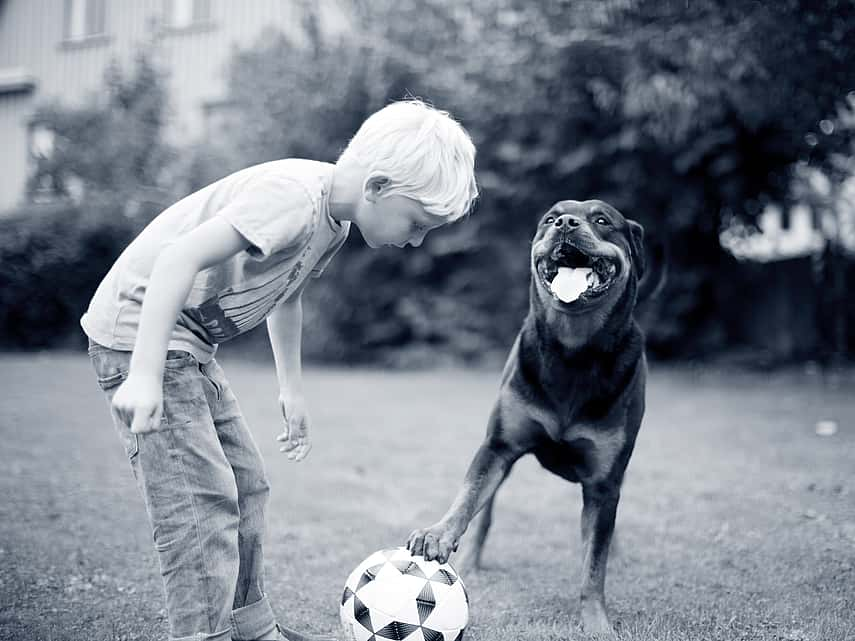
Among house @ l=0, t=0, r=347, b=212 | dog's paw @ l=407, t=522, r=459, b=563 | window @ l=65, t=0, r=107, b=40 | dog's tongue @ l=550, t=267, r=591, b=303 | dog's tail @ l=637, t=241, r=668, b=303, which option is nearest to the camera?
dog's paw @ l=407, t=522, r=459, b=563

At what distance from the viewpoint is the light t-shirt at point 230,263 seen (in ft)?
6.89

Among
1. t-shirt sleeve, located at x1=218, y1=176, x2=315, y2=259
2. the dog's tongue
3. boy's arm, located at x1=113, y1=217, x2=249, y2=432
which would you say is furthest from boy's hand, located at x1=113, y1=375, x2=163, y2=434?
the dog's tongue

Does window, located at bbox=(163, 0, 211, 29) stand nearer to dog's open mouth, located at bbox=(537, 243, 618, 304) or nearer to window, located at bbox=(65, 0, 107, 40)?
window, located at bbox=(65, 0, 107, 40)

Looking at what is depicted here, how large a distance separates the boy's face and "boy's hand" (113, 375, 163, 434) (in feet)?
2.36

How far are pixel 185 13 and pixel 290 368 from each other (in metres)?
16.1

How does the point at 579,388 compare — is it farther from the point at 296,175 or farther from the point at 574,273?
the point at 296,175

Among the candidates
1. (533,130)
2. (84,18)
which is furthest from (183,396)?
(84,18)

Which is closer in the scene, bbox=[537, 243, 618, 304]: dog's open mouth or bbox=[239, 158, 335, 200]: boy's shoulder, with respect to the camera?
bbox=[239, 158, 335, 200]: boy's shoulder

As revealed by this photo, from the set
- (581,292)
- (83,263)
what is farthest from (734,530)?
(83,263)

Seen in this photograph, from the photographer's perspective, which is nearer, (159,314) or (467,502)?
(159,314)

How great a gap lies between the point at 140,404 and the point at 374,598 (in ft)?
3.30

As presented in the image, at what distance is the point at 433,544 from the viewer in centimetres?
270

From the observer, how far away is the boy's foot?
2654 millimetres

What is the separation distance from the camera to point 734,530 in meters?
4.05
